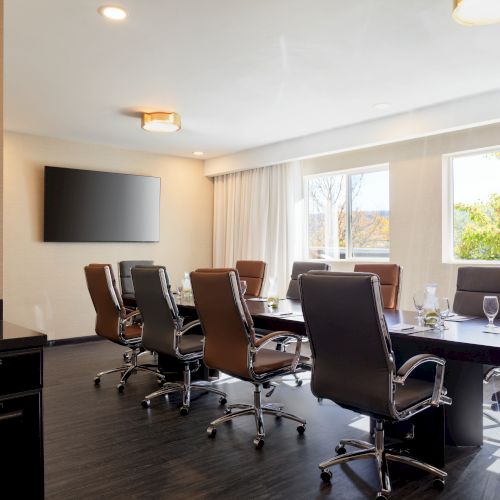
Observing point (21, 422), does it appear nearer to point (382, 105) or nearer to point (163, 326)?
point (163, 326)

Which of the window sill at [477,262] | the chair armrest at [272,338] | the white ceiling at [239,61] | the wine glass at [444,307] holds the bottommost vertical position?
the chair armrest at [272,338]

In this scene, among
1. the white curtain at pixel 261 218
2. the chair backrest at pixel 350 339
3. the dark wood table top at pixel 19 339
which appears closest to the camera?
the dark wood table top at pixel 19 339

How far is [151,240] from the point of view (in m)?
7.34

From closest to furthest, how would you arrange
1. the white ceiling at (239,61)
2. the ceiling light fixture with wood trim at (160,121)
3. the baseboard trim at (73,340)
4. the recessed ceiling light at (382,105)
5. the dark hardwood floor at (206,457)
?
the dark hardwood floor at (206,457)
the white ceiling at (239,61)
the recessed ceiling light at (382,105)
the ceiling light fixture with wood trim at (160,121)
the baseboard trim at (73,340)

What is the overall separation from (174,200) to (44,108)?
2876 mm

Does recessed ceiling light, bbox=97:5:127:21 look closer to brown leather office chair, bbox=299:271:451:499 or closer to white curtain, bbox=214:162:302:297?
brown leather office chair, bbox=299:271:451:499

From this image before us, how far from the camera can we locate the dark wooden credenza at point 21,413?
67.6 inches

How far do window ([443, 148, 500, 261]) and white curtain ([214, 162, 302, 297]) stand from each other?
86.2 inches

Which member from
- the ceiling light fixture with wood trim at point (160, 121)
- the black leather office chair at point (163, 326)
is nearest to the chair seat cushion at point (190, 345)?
the black leather office chair at point (163, 326)

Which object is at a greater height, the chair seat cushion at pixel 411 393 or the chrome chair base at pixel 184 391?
the chair seat cushion at pixel 411 393

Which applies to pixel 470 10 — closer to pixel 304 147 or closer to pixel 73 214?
pixel 304 147

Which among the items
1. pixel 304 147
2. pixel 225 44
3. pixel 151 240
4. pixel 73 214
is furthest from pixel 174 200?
pixel 225 44

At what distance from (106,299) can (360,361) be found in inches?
106

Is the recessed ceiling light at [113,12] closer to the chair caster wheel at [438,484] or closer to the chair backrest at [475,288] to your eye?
the chair backrest at [475,288]
